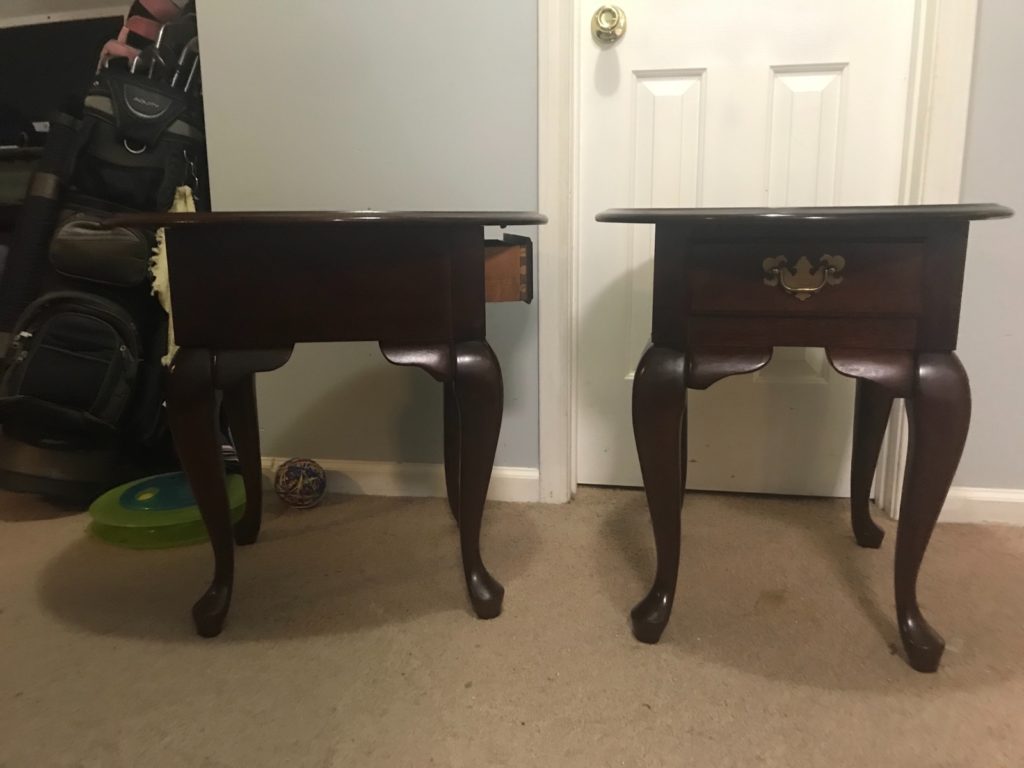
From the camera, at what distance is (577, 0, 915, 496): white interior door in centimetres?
145

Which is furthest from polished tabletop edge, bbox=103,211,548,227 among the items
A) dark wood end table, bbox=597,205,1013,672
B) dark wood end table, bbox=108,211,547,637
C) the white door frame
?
the white door frame

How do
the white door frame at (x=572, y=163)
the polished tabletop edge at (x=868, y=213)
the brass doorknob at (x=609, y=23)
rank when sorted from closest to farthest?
the polished tabletop edge at (x=868, y=213) < the white door frame at (x=572, y=163) < the brass doorknob at (x=609, y=23)

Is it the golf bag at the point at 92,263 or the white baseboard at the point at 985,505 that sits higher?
the golf bag at the point at 92,263

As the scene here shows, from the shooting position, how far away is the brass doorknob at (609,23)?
1.49 meters

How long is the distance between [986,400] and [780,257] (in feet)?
2.70

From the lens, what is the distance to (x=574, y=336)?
164 centimetres

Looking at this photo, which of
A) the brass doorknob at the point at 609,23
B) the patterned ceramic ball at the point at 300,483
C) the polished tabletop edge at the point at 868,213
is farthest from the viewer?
the patterned ceramic ball at the point at 300,483

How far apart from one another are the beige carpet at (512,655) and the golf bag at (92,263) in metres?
0.24

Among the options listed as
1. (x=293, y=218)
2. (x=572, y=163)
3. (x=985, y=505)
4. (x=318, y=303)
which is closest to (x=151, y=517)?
(x=318, y=303)

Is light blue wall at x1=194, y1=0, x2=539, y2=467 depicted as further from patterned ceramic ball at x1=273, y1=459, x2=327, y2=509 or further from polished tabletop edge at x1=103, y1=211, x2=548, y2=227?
polished tabletop edge at x1=103, y1=211, x2=548, y2=227

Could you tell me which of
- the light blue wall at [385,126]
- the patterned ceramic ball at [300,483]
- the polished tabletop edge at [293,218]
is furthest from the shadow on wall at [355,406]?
the polished tabletop edge at [293,218]

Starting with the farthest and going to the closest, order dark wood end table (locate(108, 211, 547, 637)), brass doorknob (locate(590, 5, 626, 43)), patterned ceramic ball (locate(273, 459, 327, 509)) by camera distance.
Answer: patterned ceramic ball (locate(273, 459, 327, 509)) → brass doorknob (locate(590, 5, 626, 43)) → dark wood end table (locate(108, 211, 547, 637))

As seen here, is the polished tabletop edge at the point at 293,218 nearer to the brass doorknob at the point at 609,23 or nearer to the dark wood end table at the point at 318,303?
→ the dark wood end table at the point at 318,303

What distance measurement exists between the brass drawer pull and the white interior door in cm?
61
